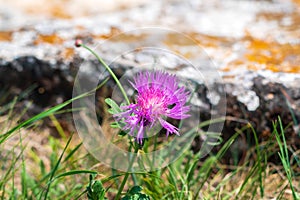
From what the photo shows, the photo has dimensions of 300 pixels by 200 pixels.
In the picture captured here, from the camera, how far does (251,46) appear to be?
91.3 inches

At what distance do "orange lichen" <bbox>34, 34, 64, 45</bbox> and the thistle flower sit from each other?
4.22ft

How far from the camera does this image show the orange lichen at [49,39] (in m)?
2.36

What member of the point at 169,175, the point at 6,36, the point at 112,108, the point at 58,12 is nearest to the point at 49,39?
the point at 6,36

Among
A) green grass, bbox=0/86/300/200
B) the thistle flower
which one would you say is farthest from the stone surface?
the thistle flower

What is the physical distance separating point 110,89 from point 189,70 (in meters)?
0.40

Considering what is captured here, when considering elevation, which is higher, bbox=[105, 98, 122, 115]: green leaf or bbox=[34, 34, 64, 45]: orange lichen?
bbox=[34, 34, 64, 45]: orange lichen

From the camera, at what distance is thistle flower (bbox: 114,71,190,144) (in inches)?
44.8

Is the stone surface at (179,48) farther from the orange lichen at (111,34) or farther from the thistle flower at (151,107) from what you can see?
the thistle flower at (151,107)

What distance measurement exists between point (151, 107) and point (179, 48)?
→ 1139 millimetres

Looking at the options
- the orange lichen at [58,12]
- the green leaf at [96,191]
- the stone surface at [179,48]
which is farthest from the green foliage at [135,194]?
the orange lichen at [58,12]

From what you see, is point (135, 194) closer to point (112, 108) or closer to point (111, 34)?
point (112, 108)

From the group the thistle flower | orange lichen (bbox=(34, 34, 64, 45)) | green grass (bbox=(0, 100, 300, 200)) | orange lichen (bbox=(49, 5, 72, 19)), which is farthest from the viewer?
orange lichen (bbox=(49, 5, 72, 19))

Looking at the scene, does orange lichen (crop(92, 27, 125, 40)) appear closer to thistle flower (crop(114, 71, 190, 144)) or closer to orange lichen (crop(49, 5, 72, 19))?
orange lichen (crop(49, 5, 72, 19))

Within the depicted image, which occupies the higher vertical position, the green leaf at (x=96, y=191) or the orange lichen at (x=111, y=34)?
the orange lichen at (x=111, y=34)
